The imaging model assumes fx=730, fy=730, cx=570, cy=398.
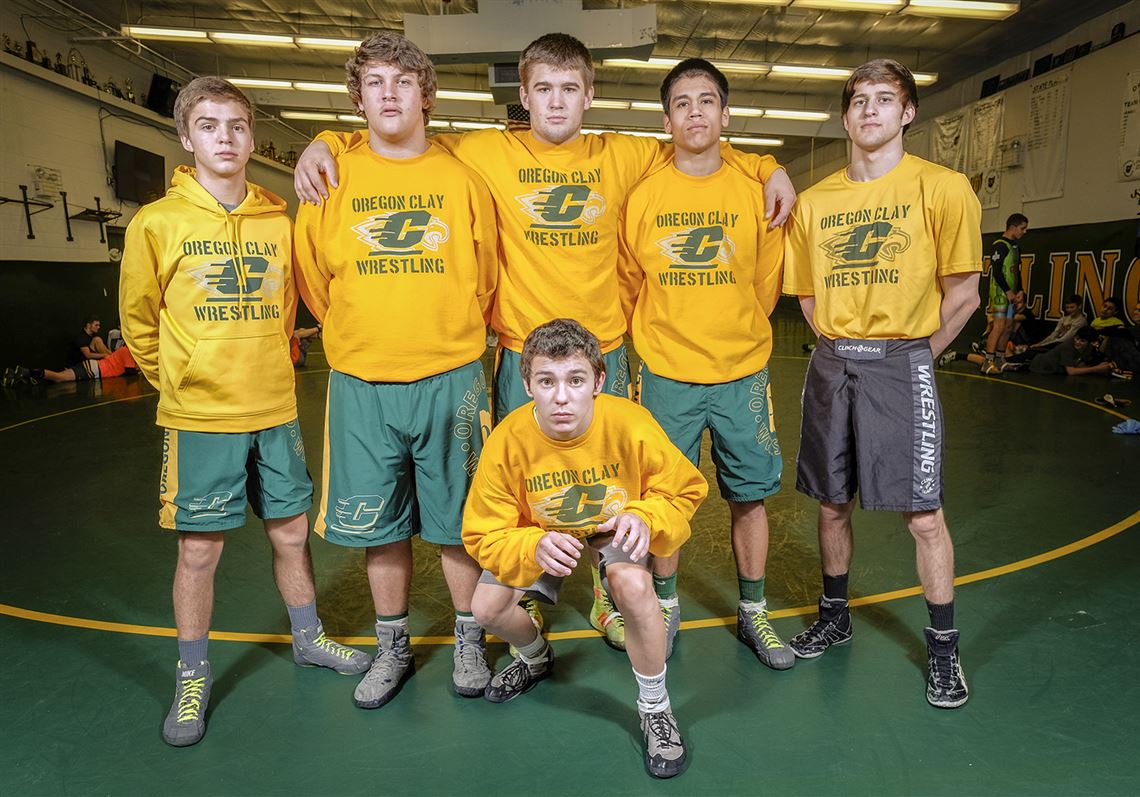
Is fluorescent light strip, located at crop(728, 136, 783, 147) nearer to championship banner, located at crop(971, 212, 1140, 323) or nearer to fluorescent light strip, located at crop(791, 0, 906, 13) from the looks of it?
championship banner, located at crop(971, 212, 1140, 323)

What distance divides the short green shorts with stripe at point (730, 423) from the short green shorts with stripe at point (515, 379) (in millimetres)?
120

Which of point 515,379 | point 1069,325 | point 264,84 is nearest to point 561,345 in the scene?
point 515,379

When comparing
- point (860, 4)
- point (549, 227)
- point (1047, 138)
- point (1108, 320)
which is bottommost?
point (1108, 320)

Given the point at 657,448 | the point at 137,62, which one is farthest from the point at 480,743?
the point at 137,62

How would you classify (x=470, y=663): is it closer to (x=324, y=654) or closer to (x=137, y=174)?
(x=324, y=654)

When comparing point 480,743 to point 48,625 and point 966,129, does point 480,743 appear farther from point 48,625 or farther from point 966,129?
point 966,129

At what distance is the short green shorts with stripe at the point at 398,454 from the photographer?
2.64 meters

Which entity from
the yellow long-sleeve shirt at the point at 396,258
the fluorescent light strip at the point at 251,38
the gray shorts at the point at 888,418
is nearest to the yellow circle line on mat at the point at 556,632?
the gray shorts at the point at 888,418

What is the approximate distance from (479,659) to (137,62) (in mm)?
15974

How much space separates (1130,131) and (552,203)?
12.9 m

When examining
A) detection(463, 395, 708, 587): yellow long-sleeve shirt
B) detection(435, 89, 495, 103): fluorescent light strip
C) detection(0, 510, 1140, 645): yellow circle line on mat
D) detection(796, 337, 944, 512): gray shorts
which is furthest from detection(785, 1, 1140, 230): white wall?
detection(463, 395, 708, 587): yellow long-sleeve shirt

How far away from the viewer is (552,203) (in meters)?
2.78

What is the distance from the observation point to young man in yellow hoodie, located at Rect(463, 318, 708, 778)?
7.43 ft

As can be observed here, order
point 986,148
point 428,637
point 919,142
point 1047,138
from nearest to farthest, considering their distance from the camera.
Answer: point 428,637 → point 1047,138 → point 986,148 → point 919,142
